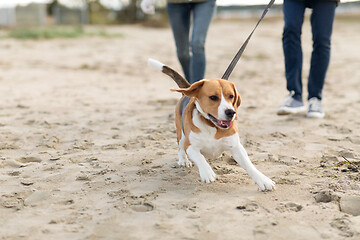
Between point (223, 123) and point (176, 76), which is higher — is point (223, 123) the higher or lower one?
the lower one

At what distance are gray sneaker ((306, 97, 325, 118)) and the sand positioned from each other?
0.10 m

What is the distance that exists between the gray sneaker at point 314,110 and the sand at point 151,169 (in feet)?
0.33

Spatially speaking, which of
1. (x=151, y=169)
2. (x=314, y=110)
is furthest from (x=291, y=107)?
(x=151, y=169)

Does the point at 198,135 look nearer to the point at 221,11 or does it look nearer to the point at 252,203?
the point at 252,203

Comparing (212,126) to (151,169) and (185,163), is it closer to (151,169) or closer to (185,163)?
(185,163)

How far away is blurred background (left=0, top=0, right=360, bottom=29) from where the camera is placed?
2064cm

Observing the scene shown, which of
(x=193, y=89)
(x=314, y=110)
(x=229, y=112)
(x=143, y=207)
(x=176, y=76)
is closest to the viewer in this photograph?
(x=143, y=207)

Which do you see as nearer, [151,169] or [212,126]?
[212,126]

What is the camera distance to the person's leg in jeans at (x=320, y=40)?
4.10m

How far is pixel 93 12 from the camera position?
26.4 meters

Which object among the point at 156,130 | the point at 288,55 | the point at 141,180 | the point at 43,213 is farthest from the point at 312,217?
the point at 288,55

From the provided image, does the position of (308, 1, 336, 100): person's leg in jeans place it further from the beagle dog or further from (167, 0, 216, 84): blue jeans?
the beagle dog

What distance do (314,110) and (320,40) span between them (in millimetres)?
711

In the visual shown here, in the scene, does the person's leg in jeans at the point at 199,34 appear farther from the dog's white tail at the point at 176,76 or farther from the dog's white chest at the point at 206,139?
the dog's white chest at the point at 206,139
